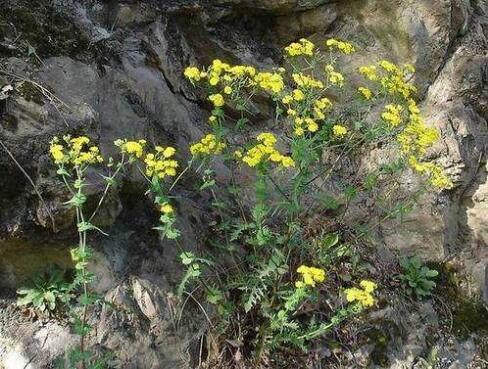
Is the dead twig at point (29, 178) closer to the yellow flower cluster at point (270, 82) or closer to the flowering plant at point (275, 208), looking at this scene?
the flowering plant at point (275, 208)

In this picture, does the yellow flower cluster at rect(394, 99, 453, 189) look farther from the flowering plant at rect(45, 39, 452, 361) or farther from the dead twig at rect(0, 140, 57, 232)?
the dead twig at rect(0, 140, 57, 232)

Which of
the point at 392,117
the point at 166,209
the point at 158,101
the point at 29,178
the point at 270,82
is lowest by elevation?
the point at 158,101

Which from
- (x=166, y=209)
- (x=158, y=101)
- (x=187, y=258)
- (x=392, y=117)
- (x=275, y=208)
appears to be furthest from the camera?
(x=158, y=101)

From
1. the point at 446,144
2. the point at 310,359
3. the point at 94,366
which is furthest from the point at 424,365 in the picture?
the point at 94,366

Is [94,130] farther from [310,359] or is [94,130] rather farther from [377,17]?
[377,17]

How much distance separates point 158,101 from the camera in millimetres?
4586

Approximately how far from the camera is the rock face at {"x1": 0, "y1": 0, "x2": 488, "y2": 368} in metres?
3.39

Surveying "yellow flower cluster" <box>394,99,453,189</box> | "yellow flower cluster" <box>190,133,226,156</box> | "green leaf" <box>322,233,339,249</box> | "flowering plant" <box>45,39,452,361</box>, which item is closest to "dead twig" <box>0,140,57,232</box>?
"flowering plant" <box>45,39,452,361</box>

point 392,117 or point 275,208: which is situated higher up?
point 392,117

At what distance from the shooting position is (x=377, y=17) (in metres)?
5.84

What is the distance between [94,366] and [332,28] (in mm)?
4356

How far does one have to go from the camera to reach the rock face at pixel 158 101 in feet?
11.1

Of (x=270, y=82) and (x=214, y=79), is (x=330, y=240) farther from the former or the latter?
(x=214, y=79)

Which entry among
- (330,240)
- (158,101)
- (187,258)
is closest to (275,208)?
(330,240)
